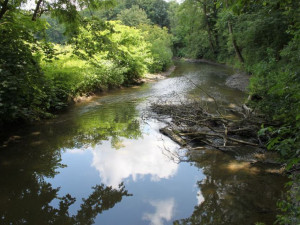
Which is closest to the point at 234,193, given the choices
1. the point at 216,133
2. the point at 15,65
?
the point at 216,133

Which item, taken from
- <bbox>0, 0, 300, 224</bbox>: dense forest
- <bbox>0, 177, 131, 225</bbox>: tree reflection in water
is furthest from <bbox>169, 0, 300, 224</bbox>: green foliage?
<bbox>0, 177, 131, 225</bbox>: tree reflection in water

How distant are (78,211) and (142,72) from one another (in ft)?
52.8

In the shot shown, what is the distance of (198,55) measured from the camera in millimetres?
40219

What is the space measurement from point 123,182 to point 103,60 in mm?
11501

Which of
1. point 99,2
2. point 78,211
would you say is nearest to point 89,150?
point 78,211

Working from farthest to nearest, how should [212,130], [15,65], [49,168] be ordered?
[212,130]
[15,65]
[49,168]

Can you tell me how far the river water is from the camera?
421 centimetres

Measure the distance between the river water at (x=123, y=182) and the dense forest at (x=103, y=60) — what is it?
0.78 m

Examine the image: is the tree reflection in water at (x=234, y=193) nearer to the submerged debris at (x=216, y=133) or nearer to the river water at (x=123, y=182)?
the river water at (x=123, y=182)

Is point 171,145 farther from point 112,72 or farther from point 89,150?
point 112,72

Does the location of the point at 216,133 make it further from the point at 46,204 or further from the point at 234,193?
the point at 46,204

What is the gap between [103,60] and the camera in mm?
15523

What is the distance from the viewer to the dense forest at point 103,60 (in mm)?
3170

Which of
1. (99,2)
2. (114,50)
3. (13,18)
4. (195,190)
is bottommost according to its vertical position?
(195,190)
